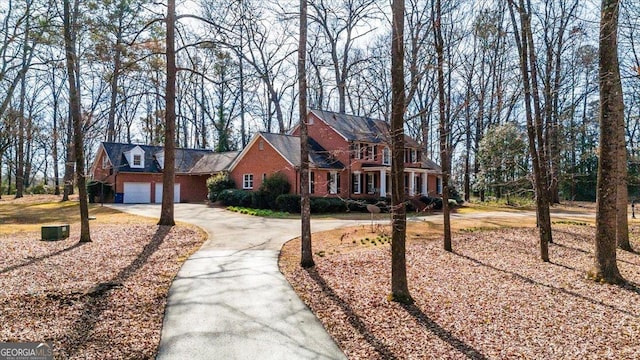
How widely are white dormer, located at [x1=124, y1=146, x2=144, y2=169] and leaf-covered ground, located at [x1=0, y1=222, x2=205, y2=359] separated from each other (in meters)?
20.6

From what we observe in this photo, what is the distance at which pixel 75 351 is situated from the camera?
180 inches

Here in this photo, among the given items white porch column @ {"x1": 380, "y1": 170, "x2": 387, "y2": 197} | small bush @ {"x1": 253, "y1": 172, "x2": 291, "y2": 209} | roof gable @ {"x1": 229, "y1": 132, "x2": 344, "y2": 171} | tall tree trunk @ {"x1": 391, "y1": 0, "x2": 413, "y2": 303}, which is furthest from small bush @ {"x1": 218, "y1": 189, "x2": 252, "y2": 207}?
tall tree trunk @ {"x1": 391, "y1": 0, "x2": 413, "y2": 303}

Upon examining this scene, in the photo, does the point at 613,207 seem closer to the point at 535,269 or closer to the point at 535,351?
the point at 535,269

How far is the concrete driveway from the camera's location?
15.7 ft

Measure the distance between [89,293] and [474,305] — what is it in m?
Result: 6.24

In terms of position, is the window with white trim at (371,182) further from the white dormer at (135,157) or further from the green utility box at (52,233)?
the green utility box at (52,233)

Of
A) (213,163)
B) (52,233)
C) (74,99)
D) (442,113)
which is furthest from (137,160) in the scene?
(442,113)

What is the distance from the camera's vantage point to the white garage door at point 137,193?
31.3m

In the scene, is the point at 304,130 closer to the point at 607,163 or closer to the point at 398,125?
the point at 398,125

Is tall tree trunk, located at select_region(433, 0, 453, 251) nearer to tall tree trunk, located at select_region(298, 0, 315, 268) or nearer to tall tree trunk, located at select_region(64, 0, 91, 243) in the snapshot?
tall tree trunk, located at select_region(298, 0, 315, 268)

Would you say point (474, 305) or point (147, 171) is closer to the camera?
point (474, 305)

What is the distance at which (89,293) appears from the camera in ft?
21.8

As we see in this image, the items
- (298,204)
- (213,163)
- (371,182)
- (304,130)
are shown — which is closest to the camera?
(304,130)

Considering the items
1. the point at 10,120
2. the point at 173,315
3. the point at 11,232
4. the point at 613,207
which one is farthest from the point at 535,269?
the point at 10,120
